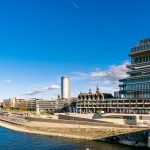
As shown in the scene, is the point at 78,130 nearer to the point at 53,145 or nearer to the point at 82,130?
the point at 82,130

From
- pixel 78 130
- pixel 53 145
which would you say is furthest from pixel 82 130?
pixel 53 145

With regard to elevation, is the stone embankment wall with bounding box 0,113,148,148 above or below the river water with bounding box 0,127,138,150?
above

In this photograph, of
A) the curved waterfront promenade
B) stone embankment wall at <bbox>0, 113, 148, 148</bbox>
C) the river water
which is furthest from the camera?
the curved waterfront promenade

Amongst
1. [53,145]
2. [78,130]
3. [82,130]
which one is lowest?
[53,145]

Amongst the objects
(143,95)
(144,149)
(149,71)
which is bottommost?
(144,149)

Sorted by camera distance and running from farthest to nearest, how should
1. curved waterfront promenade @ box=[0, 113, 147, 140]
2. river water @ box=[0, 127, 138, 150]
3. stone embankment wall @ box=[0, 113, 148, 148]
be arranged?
1. curved waterfront promenade @ box=[0, 113, 147, 140]
2. stone embankment wall @ box=[0, 113, 148, 148]
3. river water @ box=[0, 127, 138, 150]

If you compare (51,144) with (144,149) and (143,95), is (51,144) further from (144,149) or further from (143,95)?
(143,95)

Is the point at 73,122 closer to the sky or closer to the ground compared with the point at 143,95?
closer to the ground

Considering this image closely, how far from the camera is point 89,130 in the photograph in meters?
145

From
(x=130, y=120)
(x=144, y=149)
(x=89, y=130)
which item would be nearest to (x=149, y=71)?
(x=130, y=120)

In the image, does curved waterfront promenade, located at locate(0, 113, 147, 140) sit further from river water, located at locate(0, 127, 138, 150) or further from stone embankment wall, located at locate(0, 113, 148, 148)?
river water, located at locate(0, 127, 138, 150)

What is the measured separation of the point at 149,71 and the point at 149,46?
15601 millimetres

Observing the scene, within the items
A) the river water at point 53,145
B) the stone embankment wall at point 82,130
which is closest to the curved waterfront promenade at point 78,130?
the stone embankment wall at point 82,130

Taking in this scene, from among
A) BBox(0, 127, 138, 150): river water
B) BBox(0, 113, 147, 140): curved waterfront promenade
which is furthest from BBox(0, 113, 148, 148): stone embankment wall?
BBox(0, 127, 138, 150): river water
